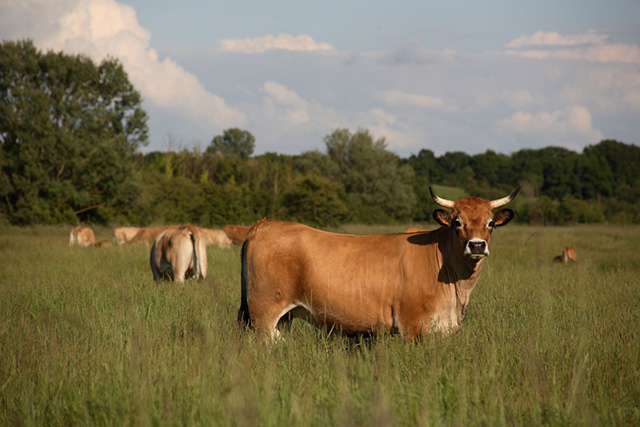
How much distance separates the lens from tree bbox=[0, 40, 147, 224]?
34.7 metres

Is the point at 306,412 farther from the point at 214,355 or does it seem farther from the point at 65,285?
the point at 65,285

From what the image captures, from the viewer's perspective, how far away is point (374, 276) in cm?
579

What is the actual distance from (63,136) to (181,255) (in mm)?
27274

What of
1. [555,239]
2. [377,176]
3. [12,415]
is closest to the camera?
[12,415]

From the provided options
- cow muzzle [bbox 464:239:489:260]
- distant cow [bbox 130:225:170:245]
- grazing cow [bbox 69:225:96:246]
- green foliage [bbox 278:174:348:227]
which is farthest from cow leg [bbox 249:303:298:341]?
green foliage [bbox 278:174:348:227]

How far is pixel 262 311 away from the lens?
5930 millimetres

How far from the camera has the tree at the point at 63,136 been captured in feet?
114

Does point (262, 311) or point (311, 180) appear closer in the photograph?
point (262, 311)

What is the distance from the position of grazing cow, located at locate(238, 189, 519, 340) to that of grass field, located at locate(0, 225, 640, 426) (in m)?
0.27

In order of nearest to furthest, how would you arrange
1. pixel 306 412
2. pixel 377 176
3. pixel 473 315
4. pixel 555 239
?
pixel 306 412, pixel 473 315, pixel 555 239, pixel 377 176

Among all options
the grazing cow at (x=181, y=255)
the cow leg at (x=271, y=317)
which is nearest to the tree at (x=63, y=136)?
the grazing cow at (x=181, y=255)

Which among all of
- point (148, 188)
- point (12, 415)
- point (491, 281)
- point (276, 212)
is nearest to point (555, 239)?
point (491, 281)

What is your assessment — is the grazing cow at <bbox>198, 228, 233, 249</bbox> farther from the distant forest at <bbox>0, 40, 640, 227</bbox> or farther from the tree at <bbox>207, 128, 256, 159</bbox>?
the tree at <bbox>207, 128, 256, 159</bbox>

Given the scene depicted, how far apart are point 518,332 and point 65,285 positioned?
296 inches
